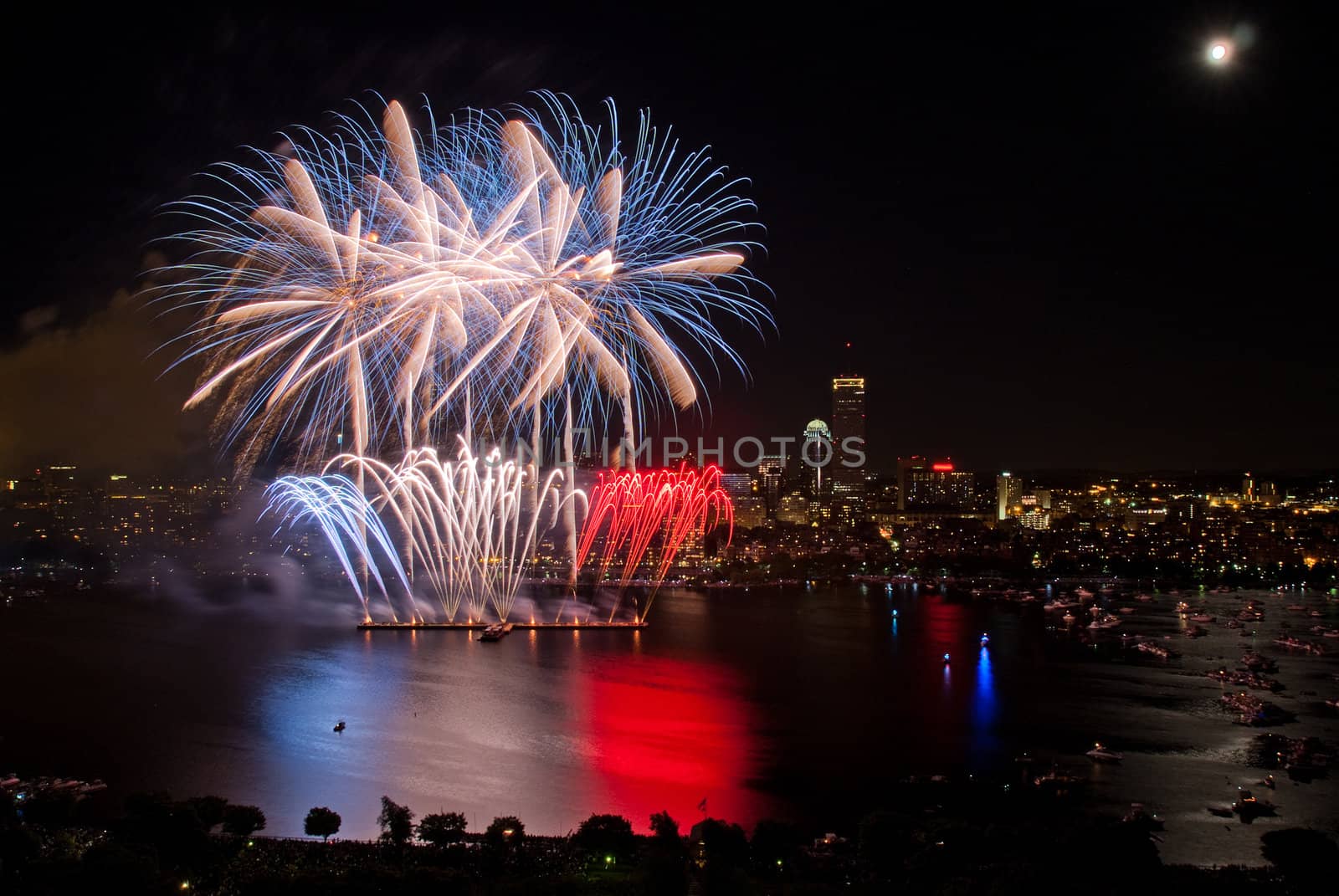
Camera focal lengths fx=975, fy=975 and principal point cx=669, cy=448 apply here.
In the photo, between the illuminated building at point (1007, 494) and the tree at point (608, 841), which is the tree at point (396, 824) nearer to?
the tree at point (608, 841)

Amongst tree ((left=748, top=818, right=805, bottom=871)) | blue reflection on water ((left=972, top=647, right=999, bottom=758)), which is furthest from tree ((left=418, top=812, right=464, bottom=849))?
blue reflection on water ((left=972, top=647, right=999, bottom=758))

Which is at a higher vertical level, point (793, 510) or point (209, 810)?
point (793, 510)

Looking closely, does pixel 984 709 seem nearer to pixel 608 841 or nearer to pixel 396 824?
pixel 608 841

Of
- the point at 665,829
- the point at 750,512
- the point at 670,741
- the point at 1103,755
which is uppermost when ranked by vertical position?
the point at 750,512

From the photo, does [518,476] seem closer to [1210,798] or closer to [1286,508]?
[1210,798]

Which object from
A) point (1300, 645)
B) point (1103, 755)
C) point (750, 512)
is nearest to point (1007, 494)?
point (750, 512)

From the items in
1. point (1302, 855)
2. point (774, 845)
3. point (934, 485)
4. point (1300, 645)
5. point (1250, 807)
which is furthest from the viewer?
point (934, 485)

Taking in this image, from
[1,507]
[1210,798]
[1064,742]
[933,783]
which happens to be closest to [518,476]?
[933,783]
